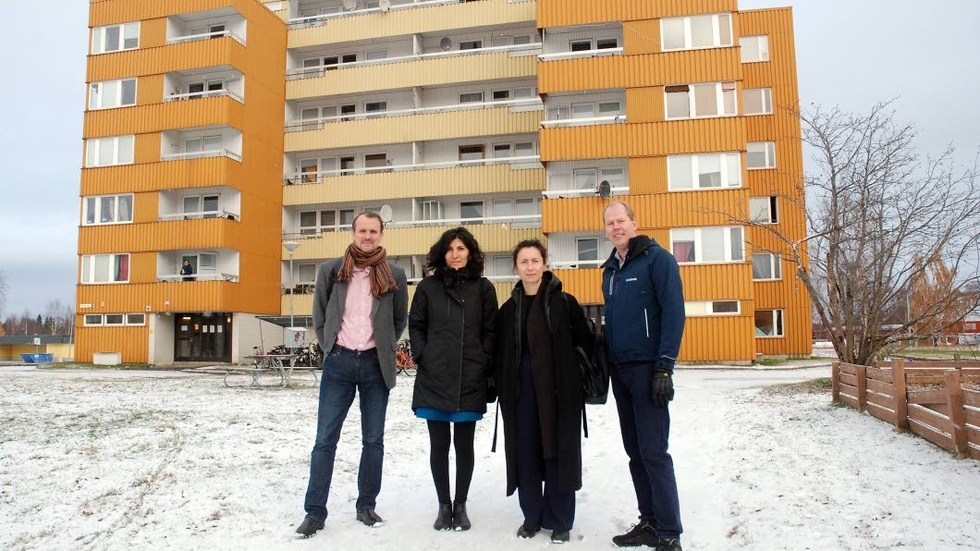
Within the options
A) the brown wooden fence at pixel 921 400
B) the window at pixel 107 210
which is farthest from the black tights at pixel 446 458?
the window at pixel 107 210

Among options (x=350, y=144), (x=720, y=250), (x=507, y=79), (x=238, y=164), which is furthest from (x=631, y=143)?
(x=238, y=164)

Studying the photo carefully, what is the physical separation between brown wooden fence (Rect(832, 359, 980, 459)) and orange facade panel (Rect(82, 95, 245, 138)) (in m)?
26.9

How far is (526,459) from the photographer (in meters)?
4.64

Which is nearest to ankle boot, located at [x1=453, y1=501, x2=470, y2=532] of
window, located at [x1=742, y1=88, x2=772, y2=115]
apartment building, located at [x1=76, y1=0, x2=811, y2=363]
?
apartment building, located at [x1=76, y1=0, x2=811, y2=363]

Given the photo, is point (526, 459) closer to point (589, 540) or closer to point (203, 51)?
point (589, 540)

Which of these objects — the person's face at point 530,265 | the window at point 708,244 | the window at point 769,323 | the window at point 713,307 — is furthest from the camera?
the window at point 769,323

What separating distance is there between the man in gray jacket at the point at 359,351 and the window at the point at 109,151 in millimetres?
30070

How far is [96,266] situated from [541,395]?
3178cm

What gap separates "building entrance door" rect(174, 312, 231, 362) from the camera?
30.0 meters

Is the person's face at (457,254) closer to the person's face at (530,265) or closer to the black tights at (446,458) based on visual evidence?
the person's face at (530,265)

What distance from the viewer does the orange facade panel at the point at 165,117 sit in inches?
A: 1168

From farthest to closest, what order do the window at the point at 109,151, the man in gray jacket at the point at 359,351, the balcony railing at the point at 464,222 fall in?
the window at the point at 109,151, the balcony railing at the point at 464,222, the man in gray jacket at the point at 359,351

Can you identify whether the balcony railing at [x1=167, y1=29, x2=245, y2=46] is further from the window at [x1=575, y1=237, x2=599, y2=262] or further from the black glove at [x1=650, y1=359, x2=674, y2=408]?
the black glove at [x1=650, y1=359, x2=674, y2=408]

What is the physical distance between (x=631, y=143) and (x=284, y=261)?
17130mm
